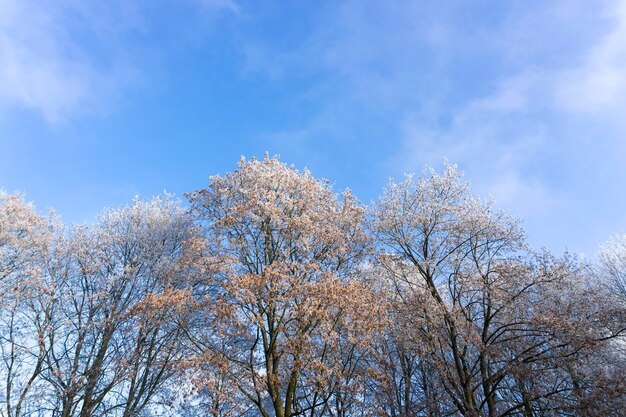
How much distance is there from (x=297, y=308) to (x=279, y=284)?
99cm

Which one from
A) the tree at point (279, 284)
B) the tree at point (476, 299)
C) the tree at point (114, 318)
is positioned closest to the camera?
the tree at point (279, 284)

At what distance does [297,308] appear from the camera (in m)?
12.6

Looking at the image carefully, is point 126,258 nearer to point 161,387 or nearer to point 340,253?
point 161,387

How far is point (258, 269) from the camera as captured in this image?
16141mm

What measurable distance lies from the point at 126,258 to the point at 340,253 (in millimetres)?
11407

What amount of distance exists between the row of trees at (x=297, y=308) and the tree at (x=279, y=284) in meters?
0.08

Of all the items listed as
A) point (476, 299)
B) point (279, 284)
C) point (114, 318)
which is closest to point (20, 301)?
point (114, 318)

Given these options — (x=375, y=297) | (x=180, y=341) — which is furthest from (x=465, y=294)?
(x=180, y=341)

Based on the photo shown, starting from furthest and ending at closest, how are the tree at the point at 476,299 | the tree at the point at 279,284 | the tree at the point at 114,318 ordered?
the tree at the point at 114,318 < the tree at the point at 476,299 < the tree at the point at 279,284

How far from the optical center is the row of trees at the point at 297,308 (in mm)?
13211

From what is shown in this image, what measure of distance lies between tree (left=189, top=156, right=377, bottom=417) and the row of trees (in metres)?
0.08

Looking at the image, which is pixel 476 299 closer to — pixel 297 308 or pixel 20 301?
pixel 297 308

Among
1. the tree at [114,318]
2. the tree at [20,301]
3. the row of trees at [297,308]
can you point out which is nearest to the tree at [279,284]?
the row of trees at [297,308]

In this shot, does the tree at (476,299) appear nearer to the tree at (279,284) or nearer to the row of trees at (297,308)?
the row of trees at (297,308)
